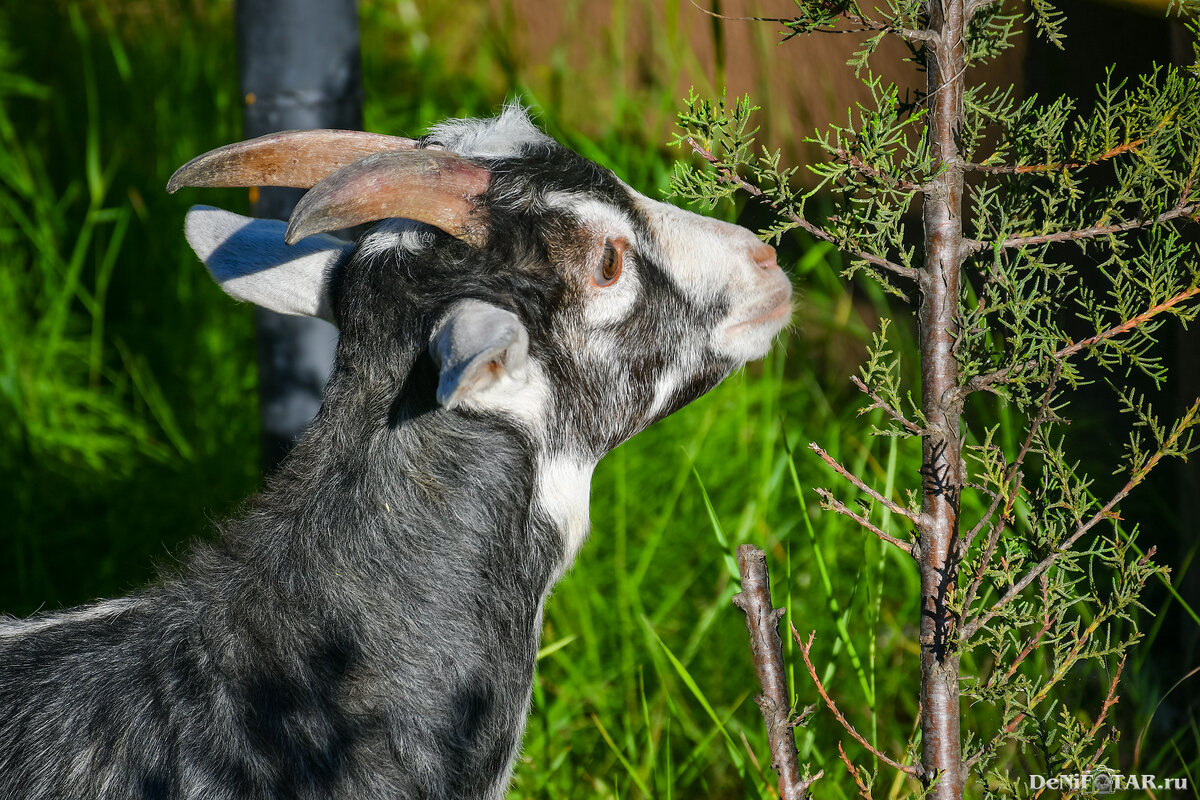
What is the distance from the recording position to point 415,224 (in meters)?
2.32

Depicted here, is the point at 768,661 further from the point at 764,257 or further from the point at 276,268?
the point at 276,268

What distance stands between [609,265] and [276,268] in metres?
0.83

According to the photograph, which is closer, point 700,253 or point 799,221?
point 799,221

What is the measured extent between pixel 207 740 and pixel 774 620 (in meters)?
1.15

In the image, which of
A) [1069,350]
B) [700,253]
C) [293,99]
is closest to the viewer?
[1069,350]

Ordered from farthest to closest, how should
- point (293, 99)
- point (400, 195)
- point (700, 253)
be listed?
point (293, 99)
point (700, 253)
point (400, 195)

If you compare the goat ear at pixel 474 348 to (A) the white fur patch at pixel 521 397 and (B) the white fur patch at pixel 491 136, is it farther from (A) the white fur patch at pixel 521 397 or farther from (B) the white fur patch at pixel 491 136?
(B) the white fur patch at pixel 491 136

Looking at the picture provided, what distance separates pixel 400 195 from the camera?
2098 millimetres

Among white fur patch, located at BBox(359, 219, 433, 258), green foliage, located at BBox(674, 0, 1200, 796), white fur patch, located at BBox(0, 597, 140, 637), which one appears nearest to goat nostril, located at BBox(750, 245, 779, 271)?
green foliage, located at BBox(674, 0, 1200, 796)

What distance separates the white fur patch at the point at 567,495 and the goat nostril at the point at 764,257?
0.63 metres

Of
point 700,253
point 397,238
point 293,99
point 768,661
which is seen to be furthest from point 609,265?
point 293,99

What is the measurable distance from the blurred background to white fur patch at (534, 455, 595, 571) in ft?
1.16

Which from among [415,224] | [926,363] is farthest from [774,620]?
[415,224]

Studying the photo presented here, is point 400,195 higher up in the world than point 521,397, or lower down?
higher up
